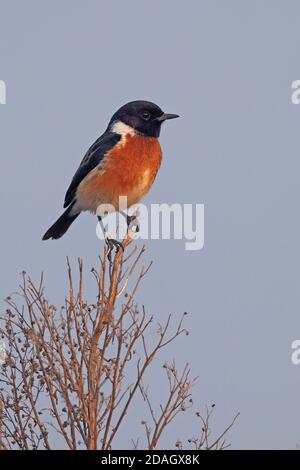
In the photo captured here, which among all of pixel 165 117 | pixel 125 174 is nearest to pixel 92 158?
pixel 125 174

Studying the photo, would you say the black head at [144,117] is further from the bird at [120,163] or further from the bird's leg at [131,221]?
the bird's leg at [131,221]

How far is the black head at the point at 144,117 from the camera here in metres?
8.51

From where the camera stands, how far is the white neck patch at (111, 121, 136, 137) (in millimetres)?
8461

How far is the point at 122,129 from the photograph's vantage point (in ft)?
27.9

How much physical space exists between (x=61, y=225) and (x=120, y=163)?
3.56ft

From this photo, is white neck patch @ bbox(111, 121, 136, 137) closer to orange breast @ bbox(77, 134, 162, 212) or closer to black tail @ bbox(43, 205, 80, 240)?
orange breast @ bbox(77, 134, 162, 212)

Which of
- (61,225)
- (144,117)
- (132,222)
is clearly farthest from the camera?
(61,225)

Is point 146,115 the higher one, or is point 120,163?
point 146,115

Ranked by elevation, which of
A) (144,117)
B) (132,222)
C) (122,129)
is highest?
(144,117)

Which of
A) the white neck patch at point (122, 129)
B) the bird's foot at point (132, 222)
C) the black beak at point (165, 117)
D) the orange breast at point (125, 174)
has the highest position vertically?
the black beak at point (165, 117)

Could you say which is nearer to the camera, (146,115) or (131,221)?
(131,221)

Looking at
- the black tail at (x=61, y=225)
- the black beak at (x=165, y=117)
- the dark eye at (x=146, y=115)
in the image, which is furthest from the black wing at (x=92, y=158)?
the black beak at (x=165, y=117)

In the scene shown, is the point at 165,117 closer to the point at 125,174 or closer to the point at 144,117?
the point at 144,117
